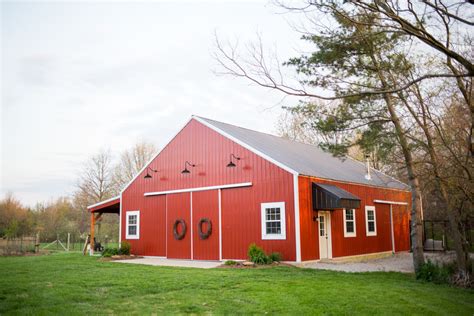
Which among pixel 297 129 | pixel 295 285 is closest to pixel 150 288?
pixel 295 285

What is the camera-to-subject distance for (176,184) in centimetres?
1889

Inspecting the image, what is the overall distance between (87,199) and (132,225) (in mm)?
20715

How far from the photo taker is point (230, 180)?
660 inches

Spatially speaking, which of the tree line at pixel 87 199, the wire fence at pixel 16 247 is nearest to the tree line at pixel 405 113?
the wire fence at pixel 16 247

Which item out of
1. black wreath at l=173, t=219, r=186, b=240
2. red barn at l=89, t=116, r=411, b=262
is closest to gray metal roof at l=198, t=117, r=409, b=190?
red barn at l=89, t=116, r=411, b=262

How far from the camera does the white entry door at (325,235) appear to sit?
15.9 meters

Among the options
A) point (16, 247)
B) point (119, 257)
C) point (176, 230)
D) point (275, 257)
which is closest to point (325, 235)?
point (275, 257)

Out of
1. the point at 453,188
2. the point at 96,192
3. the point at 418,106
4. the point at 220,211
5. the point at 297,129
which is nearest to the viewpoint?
the point at 453,188

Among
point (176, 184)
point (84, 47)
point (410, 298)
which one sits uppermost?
point (84, 47)

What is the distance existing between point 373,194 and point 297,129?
14353mm

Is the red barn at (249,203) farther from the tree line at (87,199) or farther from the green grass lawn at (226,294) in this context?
the tree line at (87,199)

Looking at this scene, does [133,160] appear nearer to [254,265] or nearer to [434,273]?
[254,265]

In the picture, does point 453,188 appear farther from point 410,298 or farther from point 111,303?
point 111,303

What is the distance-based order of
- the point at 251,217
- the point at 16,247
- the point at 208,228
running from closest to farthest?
Answer: 1. the point at 251,217
2. the point at 208,228
3. the point at 16,247
